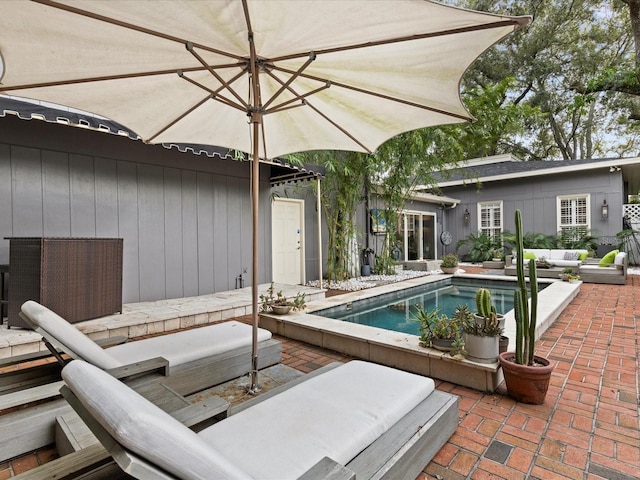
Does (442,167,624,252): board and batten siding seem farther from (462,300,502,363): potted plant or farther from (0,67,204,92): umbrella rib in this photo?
(0,67,204,92): umbrella rib

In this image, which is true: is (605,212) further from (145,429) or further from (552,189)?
(145,429)

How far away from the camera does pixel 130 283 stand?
532 centimetres

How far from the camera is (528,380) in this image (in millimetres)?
2504

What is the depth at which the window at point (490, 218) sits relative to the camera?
13836 millimetres

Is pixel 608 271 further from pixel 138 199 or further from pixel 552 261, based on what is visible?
pixel 138 199

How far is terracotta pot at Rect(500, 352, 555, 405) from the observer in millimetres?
2471

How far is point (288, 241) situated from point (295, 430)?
21.4 feet

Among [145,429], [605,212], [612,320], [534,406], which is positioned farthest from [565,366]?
[605,212]

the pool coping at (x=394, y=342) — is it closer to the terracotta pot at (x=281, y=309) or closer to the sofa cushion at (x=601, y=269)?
the terracotta pot at (x=281, y=309)

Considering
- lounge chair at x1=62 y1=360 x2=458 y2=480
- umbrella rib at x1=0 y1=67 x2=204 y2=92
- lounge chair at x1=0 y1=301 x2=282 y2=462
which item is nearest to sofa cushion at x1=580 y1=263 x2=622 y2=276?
lounge chair at x1=62 y1=360 x2=458 y2=480

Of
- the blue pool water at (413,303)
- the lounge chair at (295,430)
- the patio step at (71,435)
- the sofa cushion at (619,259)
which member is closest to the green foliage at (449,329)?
the lounge chair at (295,430)

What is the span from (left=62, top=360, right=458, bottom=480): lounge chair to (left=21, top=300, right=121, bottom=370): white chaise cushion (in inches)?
19.6

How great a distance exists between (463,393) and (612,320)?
3.62 metres

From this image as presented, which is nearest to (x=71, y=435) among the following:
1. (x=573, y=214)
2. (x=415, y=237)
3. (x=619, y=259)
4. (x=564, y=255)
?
(x=619, y=259)
